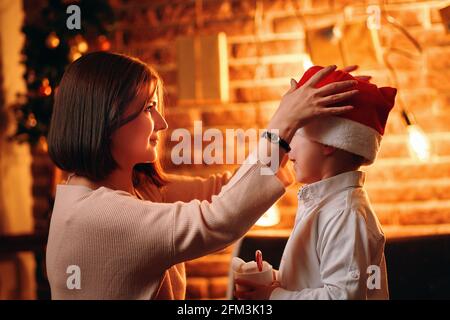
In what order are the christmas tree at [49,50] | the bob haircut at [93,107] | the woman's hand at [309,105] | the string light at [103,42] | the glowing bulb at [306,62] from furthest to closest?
1. the string light at [103,42]
2. the christmas tree at [49,50]
3. the glowing bulb at [306,62]
4. the bob haircut at [93,107]
5. the woman's hand at [309,105]

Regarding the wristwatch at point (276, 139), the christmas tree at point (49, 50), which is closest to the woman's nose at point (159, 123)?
the wristwatch at point (276, 139)

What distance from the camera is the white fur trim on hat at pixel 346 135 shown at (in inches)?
38.1

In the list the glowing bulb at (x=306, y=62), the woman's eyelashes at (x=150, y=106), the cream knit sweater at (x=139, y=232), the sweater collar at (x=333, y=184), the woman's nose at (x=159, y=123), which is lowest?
the cream knit sweater at (x=139, y=232)

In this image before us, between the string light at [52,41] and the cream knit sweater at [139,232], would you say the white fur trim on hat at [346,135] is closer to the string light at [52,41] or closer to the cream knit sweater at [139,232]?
the cream knit sweater at [139,232]

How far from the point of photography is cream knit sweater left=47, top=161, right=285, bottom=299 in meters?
0.90

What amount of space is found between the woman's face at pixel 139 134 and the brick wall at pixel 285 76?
1.14 m

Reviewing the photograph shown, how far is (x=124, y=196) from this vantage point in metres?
0.97

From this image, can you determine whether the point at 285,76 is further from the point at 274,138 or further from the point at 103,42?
the point at 274,138

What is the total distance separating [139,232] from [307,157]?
0.36 metres

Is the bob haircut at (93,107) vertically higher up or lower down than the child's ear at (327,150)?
higher up

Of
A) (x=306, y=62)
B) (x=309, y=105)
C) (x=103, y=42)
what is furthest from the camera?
(x=103, y=42)

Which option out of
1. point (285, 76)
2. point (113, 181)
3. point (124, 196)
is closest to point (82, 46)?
point (285, 76)
